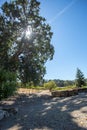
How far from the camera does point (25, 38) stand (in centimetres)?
2367

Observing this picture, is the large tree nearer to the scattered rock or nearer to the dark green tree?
the scattered rock

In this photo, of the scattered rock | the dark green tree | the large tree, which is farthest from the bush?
the dark green tree

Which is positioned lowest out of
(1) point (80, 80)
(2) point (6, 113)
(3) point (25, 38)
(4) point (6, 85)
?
(2) point (6, 113)

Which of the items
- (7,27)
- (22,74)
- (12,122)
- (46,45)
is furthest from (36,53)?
(12,122)

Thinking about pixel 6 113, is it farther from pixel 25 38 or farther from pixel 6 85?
pixel 25 38

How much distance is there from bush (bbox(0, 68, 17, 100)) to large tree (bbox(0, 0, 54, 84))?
9767 millimetres

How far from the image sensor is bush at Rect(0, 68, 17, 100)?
12.3 meters

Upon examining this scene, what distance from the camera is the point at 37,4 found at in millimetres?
24250

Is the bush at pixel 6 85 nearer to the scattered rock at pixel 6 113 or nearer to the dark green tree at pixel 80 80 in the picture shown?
the scattered rock at pixel 6 113

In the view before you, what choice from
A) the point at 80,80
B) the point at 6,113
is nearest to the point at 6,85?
the point at 6,113

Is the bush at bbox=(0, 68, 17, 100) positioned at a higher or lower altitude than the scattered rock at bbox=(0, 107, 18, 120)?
higher

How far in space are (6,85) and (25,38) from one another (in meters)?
12.2

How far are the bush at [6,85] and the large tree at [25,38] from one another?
9767 millimetres

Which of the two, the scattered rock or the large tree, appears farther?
the large tree
